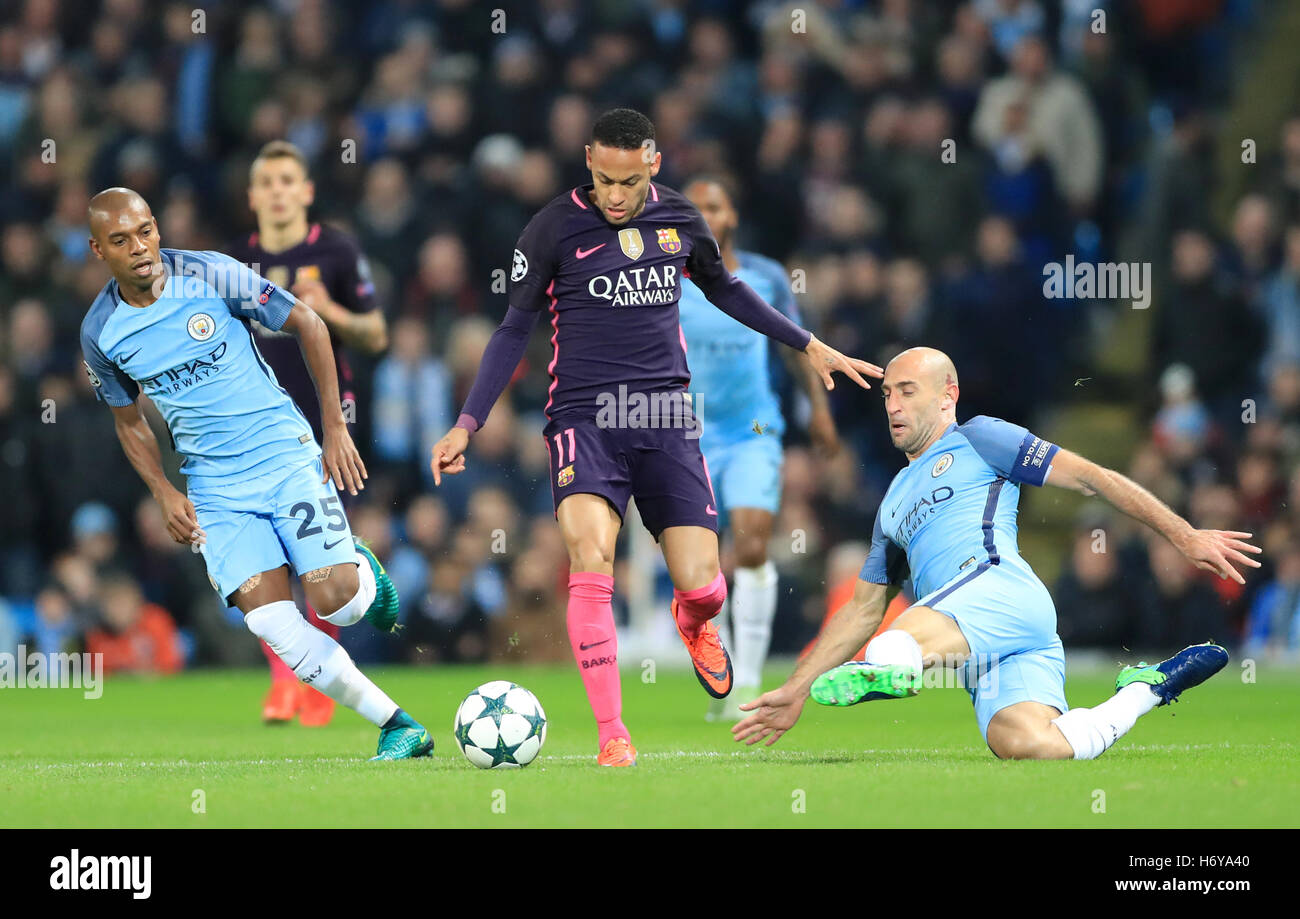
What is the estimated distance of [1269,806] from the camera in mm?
5504

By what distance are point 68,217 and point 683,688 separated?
22.4ft

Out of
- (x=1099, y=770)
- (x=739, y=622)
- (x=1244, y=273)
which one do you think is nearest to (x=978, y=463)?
(x=1099, y=770)

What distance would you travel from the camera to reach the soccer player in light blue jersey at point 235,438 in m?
7.08

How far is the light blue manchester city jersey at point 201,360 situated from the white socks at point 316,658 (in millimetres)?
648

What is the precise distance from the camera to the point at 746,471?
30.6 feet

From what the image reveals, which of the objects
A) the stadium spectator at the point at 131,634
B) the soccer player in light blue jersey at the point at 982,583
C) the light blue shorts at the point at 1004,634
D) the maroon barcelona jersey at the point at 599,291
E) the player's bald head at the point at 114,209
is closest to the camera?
the soccer player in light blue jersey at the point at 982,583

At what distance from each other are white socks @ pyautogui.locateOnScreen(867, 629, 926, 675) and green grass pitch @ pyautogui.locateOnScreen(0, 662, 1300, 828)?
0.39 m

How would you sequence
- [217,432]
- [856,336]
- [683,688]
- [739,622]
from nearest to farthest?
[217,432] < [739,622] < [683,688] < [856,336]

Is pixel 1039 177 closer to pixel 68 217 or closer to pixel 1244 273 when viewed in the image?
pixel 1244 273

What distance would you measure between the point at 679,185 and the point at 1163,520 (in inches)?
339

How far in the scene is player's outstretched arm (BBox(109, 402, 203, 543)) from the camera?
709 centimetres

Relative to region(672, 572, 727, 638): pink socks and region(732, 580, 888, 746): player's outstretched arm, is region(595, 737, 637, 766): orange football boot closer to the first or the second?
region(732, 580, 888, 746): player's outstretched arm

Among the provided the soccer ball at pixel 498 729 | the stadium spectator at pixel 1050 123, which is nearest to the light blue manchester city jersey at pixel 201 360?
the soccer ball at pixel 498 729

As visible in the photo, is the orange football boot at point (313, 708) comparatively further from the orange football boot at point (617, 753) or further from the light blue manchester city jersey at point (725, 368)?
the orange football boot at point (617, 753)
